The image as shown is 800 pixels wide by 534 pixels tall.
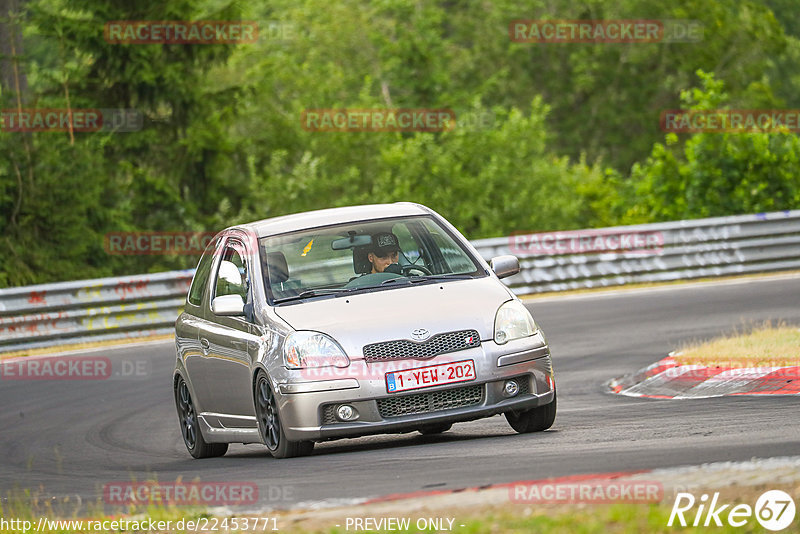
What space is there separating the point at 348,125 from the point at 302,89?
25.5ft

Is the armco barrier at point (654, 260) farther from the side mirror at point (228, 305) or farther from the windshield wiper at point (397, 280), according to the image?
the windshield wiper at point (397, 280)

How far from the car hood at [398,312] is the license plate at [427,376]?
0.22m

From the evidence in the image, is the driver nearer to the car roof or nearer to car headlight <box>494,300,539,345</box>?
the car roof

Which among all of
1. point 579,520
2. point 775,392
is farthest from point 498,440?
point 579,520

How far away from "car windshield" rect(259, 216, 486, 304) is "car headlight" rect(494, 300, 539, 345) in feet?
2.03

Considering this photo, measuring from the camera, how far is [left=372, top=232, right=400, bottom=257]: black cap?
34.2 feet

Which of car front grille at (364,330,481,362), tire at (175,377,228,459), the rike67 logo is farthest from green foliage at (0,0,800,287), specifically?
the rike67 logo

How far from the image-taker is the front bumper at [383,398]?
9.05m

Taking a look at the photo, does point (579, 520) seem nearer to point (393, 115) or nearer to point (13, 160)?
point (13, 160)

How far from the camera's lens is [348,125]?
44688mm

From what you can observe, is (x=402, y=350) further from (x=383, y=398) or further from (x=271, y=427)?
(x=271, y=427)

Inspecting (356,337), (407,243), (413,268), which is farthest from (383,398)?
(407,243)

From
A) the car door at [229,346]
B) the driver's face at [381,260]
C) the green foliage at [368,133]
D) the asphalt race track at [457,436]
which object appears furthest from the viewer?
the green foliage at [368,133]

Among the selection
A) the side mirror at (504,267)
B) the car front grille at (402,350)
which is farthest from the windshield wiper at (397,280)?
the car front grille at (402,350)
